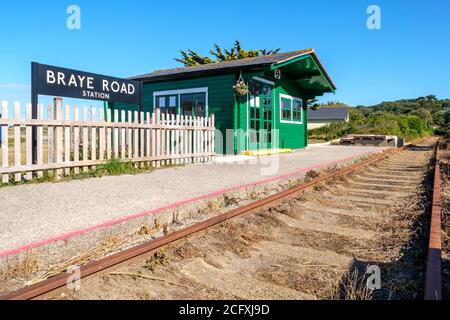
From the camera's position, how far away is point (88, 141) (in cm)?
771

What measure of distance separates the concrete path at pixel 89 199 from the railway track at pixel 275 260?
902mm

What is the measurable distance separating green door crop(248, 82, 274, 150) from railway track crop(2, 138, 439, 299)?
971 centimetres

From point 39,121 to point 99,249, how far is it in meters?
4.27

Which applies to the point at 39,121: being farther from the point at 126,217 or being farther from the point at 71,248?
the point at 71,248

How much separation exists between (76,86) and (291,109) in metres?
12.7

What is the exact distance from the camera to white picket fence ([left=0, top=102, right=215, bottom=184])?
631 centimetres

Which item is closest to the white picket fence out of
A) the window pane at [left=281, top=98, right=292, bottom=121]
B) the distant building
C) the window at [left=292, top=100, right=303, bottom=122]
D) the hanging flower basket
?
the hanging flower basket

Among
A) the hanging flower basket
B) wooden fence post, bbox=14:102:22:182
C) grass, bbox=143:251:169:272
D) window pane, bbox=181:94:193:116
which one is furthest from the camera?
window pane, bbox=181:94:193:116

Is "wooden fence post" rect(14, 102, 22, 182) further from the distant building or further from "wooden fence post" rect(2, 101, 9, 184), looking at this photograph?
the distant building

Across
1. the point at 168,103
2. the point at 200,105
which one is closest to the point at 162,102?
the point at 168,103

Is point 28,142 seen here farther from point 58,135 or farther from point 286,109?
point 286,109

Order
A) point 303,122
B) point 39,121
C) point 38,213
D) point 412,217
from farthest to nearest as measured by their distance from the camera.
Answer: point 303,122 < point 39,121 < point 412,217 < point 38,213

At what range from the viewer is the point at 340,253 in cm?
344
